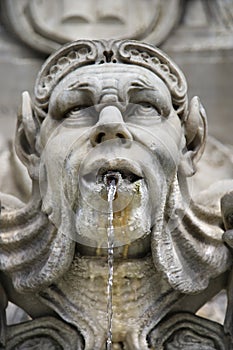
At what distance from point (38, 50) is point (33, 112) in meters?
0.78

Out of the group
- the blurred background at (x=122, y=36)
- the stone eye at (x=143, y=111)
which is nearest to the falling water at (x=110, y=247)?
Result: the stone eye at (x=143, y=111)

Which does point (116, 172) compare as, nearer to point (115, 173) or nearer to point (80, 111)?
point (115, 173)

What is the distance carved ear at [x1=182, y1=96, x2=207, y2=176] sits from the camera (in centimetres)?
301

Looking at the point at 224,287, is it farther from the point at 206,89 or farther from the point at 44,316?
the point at 206,89

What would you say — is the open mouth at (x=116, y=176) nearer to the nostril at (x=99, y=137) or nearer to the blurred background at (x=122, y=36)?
the nostril at (x=99, y=137)

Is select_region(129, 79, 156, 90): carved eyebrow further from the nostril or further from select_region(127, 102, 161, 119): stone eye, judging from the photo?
the nostril

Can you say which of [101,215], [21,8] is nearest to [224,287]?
[101,215]

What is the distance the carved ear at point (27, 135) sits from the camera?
3.02m

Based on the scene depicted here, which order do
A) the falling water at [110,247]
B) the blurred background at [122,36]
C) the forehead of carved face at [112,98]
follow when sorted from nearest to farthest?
the falling water at [110,247] → the forehead of carved face at [112,98] → the blurred background at [122,36]

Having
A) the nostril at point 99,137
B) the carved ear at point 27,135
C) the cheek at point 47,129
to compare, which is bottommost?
the nostril at point 99,137

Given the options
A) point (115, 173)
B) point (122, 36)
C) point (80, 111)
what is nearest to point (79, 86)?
point (80, 111)

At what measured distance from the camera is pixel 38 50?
381cm

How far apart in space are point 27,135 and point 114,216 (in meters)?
0.38

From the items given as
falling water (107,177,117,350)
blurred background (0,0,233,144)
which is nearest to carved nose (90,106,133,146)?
falling water (107,177,117,350)
